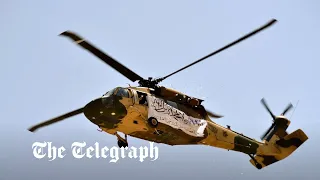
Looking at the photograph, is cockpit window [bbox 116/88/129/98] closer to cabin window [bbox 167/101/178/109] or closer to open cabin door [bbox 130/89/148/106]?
open cabin door [bbox 130/89/148/106]

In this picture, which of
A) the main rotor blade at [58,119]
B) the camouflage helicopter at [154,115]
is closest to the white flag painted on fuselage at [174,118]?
the camouflage helicopter at [154,115]

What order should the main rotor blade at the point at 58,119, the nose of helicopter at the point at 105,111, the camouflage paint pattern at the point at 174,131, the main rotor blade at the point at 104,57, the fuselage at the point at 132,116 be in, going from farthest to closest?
the main rotor blade at the point at 58,119
the camouflage paint pattern at the point at 174,131
the fuselage at the point at 132,116
the nose of helicopter at the point at 105,111
the main rotor blade at the point at 104,57

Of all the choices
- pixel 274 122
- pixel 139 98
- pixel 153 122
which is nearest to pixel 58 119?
pixel 139 98

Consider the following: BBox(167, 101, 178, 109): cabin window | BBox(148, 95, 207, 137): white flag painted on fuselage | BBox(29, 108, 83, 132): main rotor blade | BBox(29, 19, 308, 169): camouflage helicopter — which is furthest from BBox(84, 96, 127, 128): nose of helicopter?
BBox(167, 101, 178, 109): cabin window

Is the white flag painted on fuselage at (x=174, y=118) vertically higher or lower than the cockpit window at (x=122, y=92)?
lower

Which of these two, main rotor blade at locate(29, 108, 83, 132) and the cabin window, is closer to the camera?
main rotor blade at locate(29, 108, 83, 132)

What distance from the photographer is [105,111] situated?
64.8 ft

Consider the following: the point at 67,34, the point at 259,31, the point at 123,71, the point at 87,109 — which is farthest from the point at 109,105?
the point at 259,31

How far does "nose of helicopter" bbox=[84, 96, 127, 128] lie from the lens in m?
19.7

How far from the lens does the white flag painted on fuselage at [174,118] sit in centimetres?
2136

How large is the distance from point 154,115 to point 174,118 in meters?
1.56

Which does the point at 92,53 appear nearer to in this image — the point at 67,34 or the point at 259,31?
the point at 67,34

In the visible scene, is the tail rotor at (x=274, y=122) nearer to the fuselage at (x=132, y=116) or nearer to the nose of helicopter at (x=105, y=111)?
the fuselage at (x=132, y=116)

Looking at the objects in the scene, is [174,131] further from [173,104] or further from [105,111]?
[105,111]
